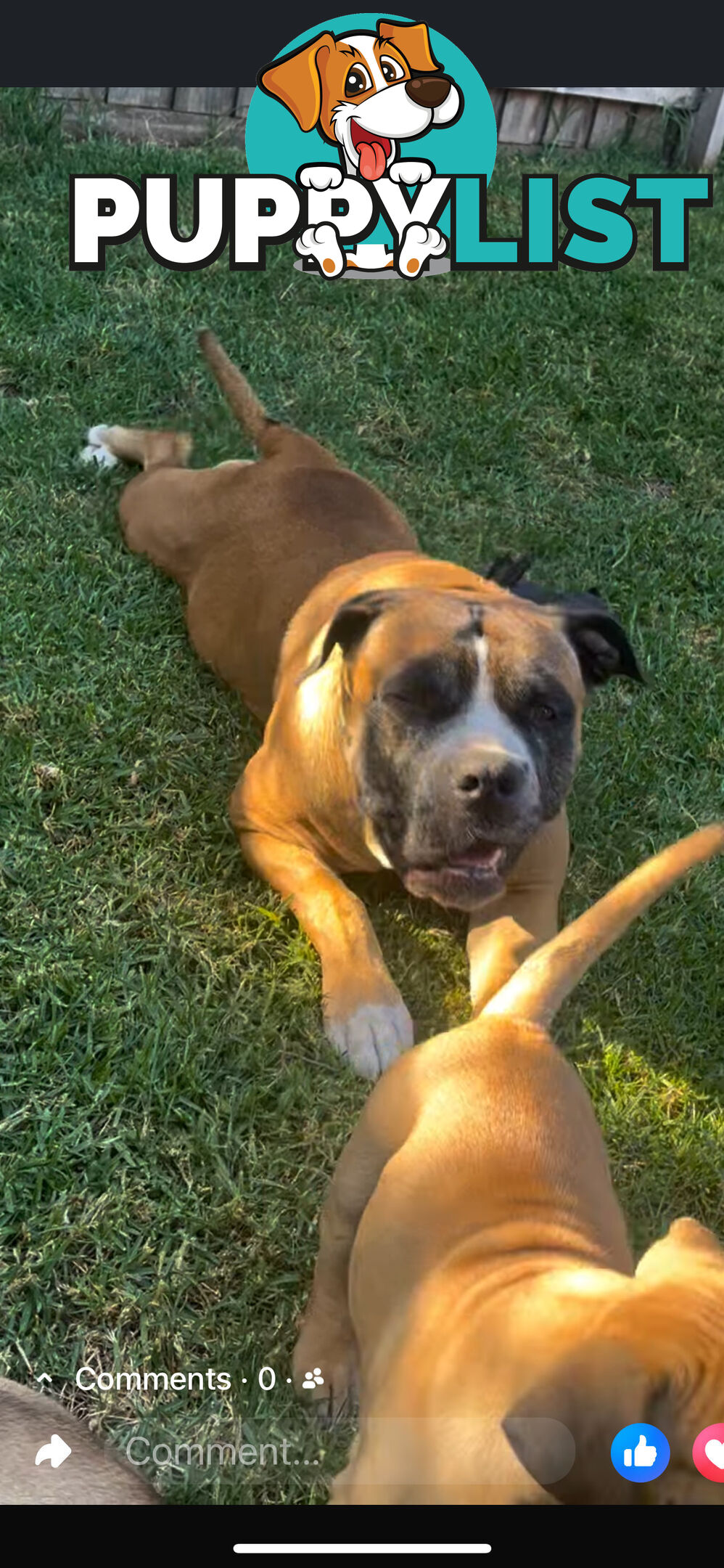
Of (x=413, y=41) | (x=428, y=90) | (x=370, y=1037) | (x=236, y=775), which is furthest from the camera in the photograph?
(x=236, y=775)

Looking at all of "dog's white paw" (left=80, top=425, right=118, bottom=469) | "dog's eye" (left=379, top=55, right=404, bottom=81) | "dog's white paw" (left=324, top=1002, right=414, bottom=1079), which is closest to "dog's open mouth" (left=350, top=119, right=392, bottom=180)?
"dog's eye" (left=379, top=55, right=404, bottom=81)

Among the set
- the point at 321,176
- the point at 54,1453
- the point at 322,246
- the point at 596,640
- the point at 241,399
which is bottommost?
the point at 54,1453

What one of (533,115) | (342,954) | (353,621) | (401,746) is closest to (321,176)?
(533,115)

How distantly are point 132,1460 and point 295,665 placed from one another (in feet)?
5.57

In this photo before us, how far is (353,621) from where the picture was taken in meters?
2.53

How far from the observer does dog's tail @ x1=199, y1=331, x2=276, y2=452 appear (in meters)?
3.53

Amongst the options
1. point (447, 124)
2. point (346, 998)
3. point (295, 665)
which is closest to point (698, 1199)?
point (346, 998)

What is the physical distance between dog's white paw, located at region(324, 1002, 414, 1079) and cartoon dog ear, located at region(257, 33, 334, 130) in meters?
1.50

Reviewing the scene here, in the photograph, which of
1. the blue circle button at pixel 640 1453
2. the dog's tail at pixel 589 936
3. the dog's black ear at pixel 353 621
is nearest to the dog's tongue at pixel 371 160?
the dog's black ear at pixel 353 621

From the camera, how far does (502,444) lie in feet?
12.5

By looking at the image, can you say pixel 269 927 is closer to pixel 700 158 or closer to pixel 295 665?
pixel 295 665

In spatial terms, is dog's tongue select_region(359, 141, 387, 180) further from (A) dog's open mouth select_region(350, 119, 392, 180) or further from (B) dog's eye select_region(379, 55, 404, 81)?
(B) dog's eye select_region(379, 55, 404, 81)

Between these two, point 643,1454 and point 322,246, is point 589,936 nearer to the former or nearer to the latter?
point 643,1454

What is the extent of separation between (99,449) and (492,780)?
2.00 meters
